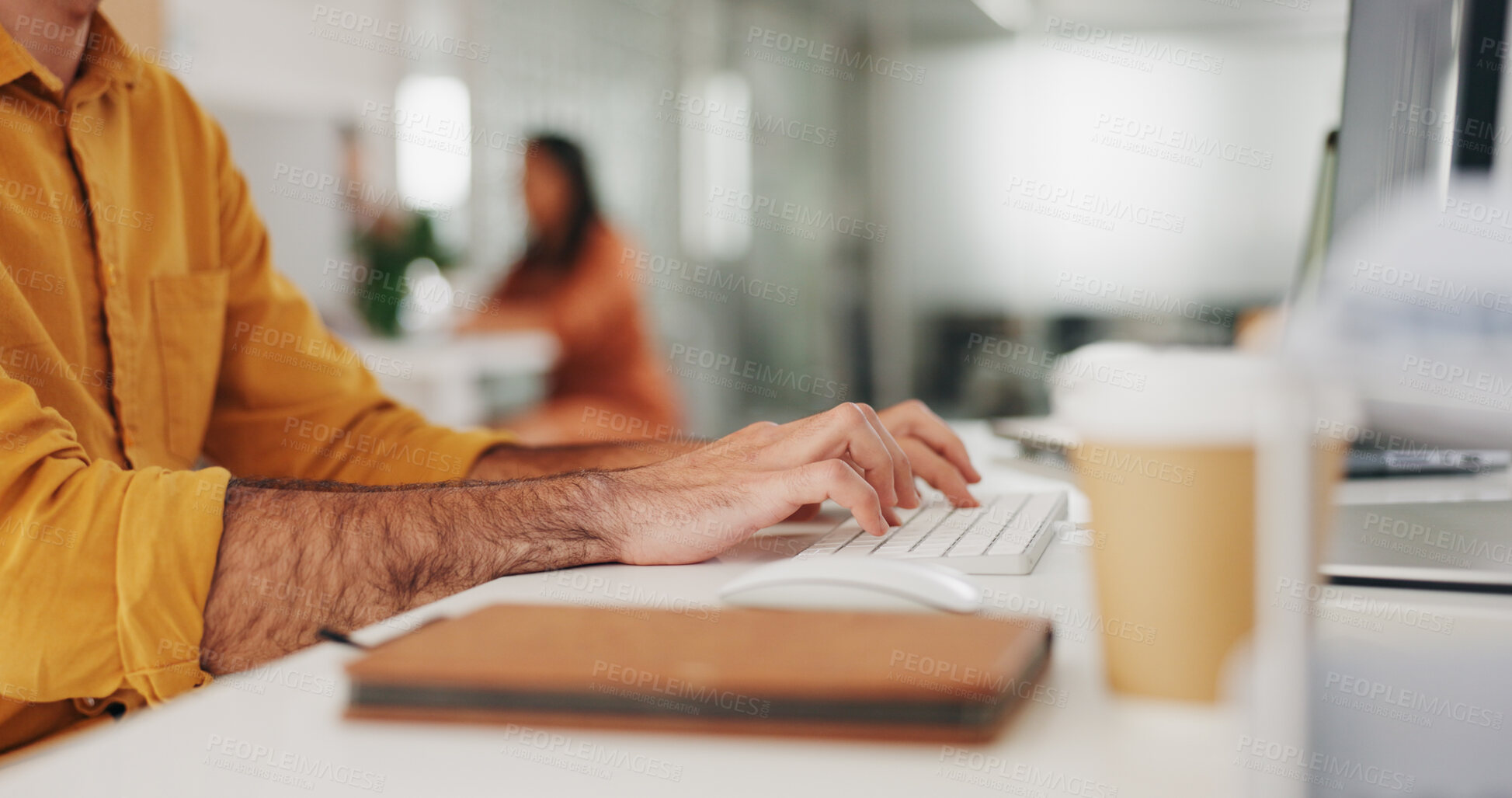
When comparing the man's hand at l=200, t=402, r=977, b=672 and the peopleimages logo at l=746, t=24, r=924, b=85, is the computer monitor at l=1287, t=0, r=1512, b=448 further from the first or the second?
the peopleimages logo at l=746, t=24, r=924, b=85

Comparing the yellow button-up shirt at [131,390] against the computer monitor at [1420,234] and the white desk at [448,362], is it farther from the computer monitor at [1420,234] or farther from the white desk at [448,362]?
the white desk at [448,362]

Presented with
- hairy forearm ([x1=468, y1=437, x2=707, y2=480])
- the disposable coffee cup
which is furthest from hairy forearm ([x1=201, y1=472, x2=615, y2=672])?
the disposable coffee cup

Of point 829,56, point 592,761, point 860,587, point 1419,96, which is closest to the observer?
point 592,761

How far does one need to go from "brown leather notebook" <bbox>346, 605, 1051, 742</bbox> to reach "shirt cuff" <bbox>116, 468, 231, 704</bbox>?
11.2 inches

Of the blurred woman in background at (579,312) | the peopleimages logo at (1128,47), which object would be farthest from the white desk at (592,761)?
the peopleimages logo at (1128,47)

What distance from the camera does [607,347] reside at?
9.84 feet

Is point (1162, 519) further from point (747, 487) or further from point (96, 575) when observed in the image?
point (96, 575)

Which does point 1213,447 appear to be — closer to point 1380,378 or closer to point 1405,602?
point 1380,378

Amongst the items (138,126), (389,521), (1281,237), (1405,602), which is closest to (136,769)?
(389,521)

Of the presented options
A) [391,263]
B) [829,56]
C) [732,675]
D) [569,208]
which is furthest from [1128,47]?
[732,675]

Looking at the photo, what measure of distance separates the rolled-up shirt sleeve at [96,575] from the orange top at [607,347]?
87.6 inches

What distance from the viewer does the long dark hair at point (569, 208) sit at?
10.4 feet

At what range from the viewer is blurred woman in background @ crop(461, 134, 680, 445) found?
116 inches

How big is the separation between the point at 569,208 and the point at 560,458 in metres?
2.20
